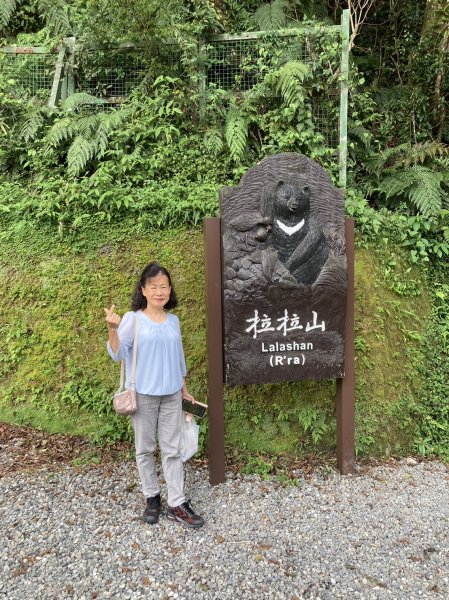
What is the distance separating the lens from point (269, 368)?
3.40 metres

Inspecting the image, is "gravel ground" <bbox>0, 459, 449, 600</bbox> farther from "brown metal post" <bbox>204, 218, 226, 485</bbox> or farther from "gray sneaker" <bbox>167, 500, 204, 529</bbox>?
"brown metal post" <bbox>204, 218, 226, 485</bbox>

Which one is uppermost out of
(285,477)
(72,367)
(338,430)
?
(72,367)

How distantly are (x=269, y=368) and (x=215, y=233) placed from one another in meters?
1.11

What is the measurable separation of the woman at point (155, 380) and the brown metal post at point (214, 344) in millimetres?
423

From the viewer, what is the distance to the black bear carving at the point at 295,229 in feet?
10.9

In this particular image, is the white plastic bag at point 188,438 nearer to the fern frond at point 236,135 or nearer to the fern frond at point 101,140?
the fern frond at point 236,135

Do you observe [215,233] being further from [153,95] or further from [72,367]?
[153,95]

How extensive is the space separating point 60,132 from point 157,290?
10.2 feet

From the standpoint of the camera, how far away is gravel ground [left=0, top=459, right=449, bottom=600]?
7.93 ft

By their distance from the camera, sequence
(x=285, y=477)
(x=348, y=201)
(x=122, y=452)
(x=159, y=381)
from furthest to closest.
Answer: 1. (x=348, y=201)
2. (x=122, y=452)
3. (x=285, y=477)
4. (x=159, y=381)

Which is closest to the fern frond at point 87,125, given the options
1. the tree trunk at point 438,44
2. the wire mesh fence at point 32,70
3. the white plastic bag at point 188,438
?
the wire mesh fence at point 32,70

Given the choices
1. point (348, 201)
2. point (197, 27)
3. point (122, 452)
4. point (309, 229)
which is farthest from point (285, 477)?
point (197, 27)

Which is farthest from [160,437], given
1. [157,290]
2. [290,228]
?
[290,228]

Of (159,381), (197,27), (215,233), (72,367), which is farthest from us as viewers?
(197,27)
